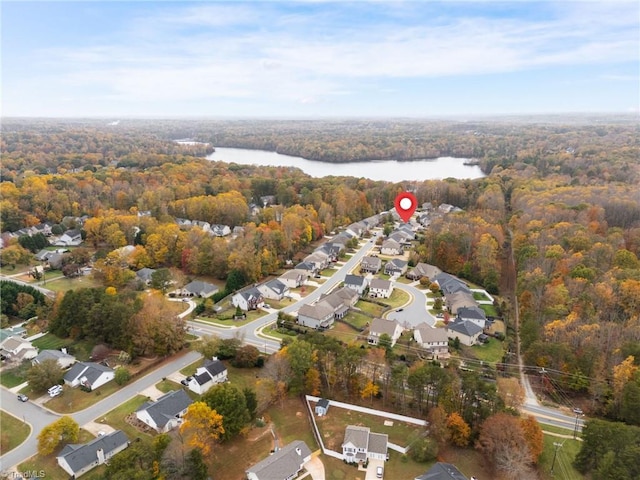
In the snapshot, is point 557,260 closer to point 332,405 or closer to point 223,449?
point 332,405

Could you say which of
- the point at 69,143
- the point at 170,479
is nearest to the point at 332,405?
the point at 170,479

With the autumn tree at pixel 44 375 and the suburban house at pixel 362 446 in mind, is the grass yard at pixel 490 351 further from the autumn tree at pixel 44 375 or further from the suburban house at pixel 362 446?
the autumn tree at pixel 44 375

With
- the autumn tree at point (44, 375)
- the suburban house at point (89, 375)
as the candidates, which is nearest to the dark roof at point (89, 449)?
the suburban house at point (89, 375)

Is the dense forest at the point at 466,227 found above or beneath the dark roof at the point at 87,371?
above

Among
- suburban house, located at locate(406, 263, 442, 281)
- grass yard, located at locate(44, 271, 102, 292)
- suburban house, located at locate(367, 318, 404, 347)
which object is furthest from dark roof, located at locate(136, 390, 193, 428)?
suburban house, located at locate(406, 263, 442, 281)

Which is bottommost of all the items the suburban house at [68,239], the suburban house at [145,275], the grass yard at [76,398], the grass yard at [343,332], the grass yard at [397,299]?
the grass yard at [76,398]

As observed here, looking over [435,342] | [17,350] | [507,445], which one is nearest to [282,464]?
[507,445]
